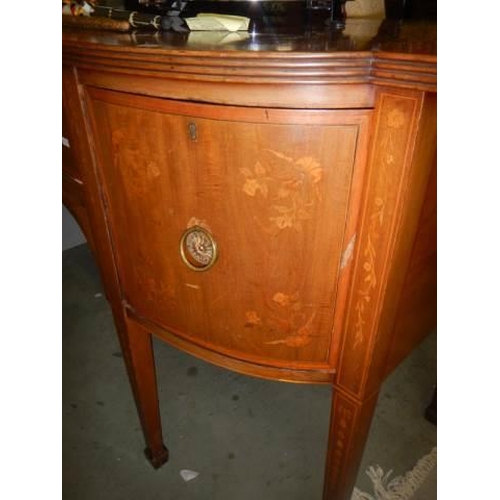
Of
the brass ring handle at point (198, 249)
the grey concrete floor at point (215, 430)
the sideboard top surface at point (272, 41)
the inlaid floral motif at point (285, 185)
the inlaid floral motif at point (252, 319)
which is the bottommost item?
the grey concrete floor at point (215, 430)

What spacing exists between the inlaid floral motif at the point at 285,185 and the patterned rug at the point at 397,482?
30.5 inches

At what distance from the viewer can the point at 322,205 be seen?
0.48m

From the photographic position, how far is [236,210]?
52 centimetres

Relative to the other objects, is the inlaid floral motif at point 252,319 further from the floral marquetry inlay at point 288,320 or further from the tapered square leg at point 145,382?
the tapered square leg at point 145,382

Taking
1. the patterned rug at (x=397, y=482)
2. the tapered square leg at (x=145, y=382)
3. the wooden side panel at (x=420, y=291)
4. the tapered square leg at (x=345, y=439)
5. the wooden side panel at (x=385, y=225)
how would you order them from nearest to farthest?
the wooden side panel at (x=385, y=225)
the wooden side panel at (x=420, y=291)
the tapered square leg at (x=345, y=439)
the tapered square leg at (x=145, y=382)
the patterned rug at (x=397, y=482)

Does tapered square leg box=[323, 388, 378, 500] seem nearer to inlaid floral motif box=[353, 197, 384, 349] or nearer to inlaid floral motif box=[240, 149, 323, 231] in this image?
inlaid floral motif box=[353, 197, 384, 349]

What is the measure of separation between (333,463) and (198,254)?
1.34ft

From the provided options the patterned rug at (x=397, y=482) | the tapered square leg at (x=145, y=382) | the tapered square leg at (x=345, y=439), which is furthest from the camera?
the patterned rug at (x=397, y=482)

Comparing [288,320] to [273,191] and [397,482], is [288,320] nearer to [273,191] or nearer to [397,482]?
[273,191]

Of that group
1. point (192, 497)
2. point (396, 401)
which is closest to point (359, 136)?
point (192, 497)

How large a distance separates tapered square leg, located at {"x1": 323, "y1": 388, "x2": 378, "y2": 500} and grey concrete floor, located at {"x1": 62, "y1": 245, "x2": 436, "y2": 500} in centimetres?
30

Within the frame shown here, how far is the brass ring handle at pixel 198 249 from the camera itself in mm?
561

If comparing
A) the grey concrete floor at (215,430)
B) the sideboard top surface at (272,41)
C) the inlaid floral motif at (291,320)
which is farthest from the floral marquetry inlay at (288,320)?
the grey concrete floor at (215,430)
